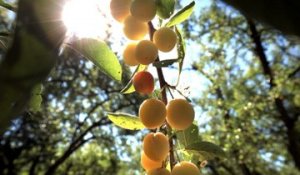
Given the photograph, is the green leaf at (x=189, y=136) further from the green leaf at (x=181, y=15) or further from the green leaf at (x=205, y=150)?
the green leaf at (x=181, y=15)

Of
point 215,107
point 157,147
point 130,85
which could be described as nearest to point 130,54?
point 130,85

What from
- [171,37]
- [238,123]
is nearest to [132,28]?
[171,37]

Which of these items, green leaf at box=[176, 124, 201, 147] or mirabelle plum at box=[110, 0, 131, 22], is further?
green leaf at box=[176, 124, 201, 147]

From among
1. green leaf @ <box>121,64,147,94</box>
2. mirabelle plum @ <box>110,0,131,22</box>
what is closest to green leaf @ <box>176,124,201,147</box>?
green leaf @ <box>121,64,147,94</box>

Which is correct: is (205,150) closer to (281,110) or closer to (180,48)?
(180,48)

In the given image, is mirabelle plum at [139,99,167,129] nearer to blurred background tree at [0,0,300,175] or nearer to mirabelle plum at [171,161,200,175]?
mirabelle plum at [171,161,200,175]

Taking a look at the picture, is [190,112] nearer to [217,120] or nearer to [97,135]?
[217,120]

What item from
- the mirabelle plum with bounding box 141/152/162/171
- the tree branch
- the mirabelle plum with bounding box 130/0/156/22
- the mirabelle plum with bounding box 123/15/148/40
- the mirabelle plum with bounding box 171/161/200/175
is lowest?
the mirabelle plum with bounding box 171/161/200/175

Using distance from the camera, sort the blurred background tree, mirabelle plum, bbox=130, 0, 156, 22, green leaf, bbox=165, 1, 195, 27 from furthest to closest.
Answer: the blurred background tree → green leaf, bbox=165, 1, 195, 27 → mirabelle plum, bbox=130, 0, 156, 22
